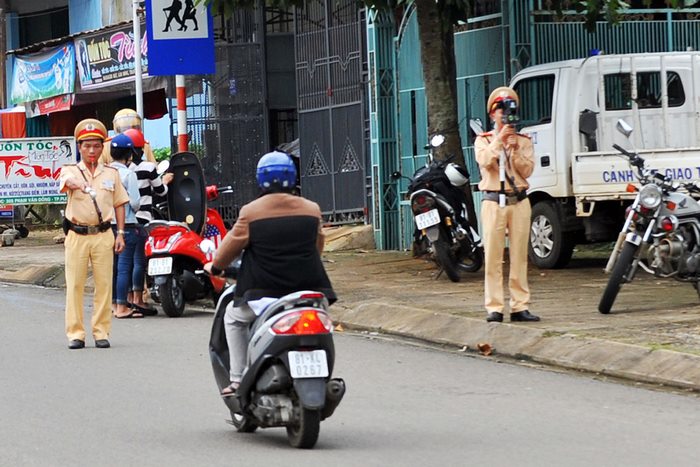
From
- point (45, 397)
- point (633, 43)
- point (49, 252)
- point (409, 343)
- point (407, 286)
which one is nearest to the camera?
point (45, 397)

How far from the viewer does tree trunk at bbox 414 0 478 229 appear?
16.6 metres

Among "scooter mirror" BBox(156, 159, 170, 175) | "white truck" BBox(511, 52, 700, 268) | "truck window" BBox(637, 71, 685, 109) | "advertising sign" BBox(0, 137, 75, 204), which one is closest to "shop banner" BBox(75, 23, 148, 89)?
"advertising sign" BBox(0, 137, 75, 204)

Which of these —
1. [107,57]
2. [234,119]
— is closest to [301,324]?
[234,119]

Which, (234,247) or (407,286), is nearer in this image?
(234,247)

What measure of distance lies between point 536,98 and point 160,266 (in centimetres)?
488

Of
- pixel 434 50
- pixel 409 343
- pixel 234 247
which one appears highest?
pixel 434 50

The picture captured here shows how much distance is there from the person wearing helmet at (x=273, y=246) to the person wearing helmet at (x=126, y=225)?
6274 mm

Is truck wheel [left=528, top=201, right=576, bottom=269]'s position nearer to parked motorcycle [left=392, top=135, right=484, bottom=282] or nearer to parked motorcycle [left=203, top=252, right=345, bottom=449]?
parked motorcycle [left=392, top=135, right=484, bottom=282]

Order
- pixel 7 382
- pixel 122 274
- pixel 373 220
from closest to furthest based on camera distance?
pixel 7 382
pixel 122 274
pixel 373 220

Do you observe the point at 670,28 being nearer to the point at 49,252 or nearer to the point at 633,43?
the point at 633,43

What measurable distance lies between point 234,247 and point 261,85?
16172 millimetres

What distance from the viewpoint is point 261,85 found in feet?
79.3

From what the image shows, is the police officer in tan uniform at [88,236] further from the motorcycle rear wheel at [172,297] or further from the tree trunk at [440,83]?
the tree trunk at [440,83]

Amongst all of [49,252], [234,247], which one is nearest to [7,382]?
[234,247]
